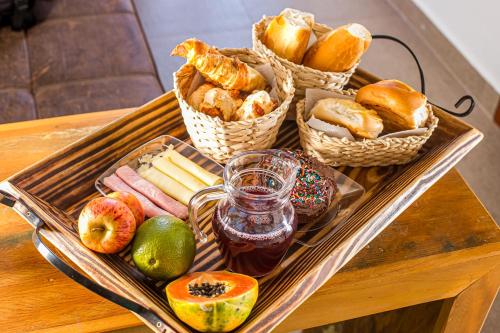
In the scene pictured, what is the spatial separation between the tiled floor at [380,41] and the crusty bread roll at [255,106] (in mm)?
1437

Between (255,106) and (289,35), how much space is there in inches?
9.0

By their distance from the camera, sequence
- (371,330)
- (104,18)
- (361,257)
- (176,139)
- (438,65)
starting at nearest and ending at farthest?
(361,257) → (176,139) → (371,330) → (104,18) → (438,65)

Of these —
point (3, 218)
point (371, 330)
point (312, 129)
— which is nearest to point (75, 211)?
point (3, 218)

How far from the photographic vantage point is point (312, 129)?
4.07ft

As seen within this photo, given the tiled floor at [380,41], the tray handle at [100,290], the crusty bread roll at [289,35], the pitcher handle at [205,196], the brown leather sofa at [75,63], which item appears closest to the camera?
the tray handle at [100,290]

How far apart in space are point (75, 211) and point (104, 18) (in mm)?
1152

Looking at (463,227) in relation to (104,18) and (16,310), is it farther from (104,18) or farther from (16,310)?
(104,18)

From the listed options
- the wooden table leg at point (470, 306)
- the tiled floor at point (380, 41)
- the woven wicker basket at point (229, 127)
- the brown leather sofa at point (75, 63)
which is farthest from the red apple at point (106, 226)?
the tiled floor at point (380, 41)

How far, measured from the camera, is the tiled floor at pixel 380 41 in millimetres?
2615

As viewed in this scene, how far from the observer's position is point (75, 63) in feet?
6.36

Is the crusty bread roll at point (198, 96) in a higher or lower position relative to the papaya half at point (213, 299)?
higher

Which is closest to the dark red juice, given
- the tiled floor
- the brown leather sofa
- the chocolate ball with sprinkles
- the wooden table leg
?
the chocolate ball with sprinkles

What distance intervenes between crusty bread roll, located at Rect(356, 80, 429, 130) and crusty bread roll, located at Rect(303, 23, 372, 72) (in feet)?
0.31

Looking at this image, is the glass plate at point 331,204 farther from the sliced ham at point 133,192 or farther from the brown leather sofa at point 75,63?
the brown leather sofa at point 75,63
